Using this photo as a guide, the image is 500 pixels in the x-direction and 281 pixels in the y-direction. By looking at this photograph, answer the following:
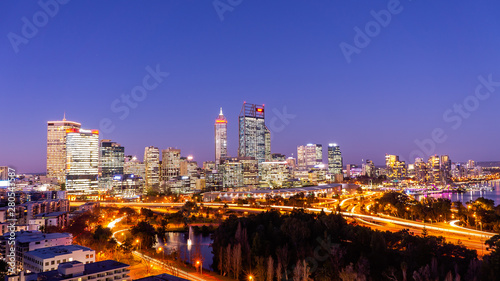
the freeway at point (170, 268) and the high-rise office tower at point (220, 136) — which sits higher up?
the high-rise office tower at point (220, 136)

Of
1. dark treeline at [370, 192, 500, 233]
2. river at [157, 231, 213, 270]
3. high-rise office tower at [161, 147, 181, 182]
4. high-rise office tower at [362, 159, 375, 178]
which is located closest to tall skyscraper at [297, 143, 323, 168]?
high-rise office tower at [362, 159, 375, 178]

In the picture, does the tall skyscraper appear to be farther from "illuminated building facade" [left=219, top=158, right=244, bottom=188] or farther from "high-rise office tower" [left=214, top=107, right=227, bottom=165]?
"illuminated building facade" [left=219, top=158, right=244, bottom=188]

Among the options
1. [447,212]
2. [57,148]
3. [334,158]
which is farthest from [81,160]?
[334,158]

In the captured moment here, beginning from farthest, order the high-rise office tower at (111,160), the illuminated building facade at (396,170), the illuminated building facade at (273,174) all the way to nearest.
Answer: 1. the illuminated building facade at (396,170)
2. the high-rise office tower at (111,160)
3. the illuminated building facade at (273,174)

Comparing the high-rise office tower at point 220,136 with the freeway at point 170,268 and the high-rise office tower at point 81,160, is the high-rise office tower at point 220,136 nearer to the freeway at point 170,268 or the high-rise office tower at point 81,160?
the high-rise office tower at point 81,160

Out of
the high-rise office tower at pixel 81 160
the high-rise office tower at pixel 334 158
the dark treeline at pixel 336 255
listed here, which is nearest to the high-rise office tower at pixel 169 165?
the high-rise office tower at pixel 81 160

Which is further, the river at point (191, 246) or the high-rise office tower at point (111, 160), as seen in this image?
the high-rise office tower at point (111, 160)

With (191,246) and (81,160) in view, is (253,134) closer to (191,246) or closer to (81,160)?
(81,160)
